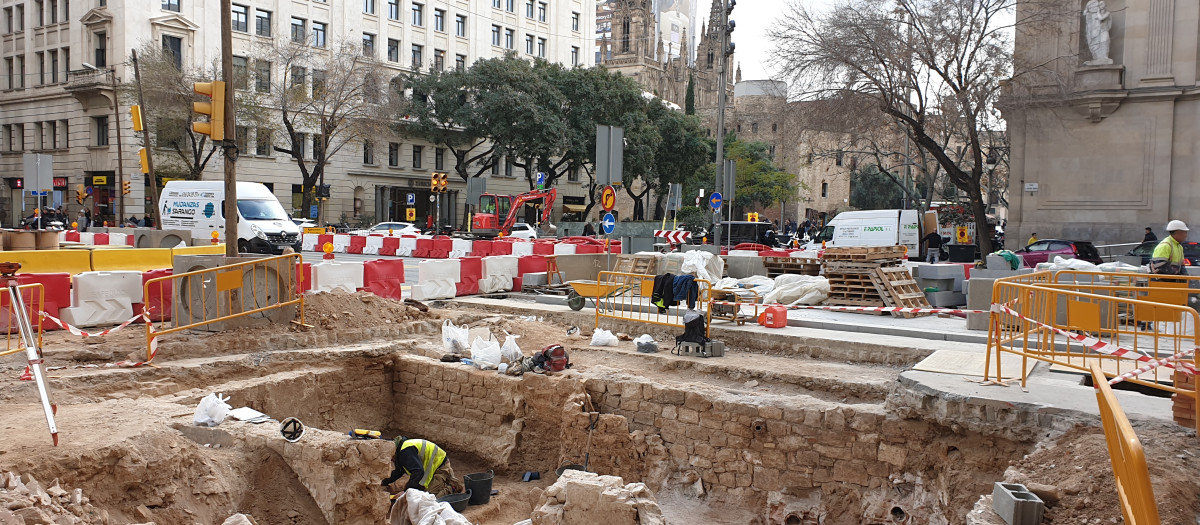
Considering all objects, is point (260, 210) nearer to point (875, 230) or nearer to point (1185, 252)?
point (875, 230)

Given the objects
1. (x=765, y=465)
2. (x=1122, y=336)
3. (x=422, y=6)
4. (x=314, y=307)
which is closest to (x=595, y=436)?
(x=765, y=465)

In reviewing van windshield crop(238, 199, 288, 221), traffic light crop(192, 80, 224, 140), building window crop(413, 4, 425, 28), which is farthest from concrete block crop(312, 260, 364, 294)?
building window crop(413, 4, 425, 28)

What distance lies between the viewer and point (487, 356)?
10.2 m

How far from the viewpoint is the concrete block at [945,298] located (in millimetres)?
14766

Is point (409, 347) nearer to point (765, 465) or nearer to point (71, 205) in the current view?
point (765, 465)

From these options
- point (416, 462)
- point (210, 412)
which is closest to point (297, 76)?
point (210, 412)

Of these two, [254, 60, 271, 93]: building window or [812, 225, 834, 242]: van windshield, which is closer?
[812, 225, 834, 242]: van windshield

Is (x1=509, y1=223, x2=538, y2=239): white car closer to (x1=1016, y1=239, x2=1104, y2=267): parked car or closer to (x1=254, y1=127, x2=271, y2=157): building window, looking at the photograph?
(x1=254, y1=127, x2=271, y2=157): building window

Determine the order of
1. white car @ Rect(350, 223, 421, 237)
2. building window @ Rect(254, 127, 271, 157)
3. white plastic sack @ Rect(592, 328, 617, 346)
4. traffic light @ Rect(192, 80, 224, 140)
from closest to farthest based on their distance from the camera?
traffic light @ Rect(192, 80, 224, 140)
white plastic sack @ Rect(592, 328, 617, 346)
white car @ Rect(350, 223, 421, 237)
building window @ Rect(254, 127, 271, 157)

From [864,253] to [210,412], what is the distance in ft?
34.3

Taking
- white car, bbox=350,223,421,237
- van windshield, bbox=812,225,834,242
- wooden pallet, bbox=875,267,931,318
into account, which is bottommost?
wooden pallet, bbox=875,267,931,318

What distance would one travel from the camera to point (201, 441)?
7.28 metres

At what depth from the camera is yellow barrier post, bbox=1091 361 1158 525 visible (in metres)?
3.35

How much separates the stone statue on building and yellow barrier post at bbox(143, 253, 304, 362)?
24.9m
